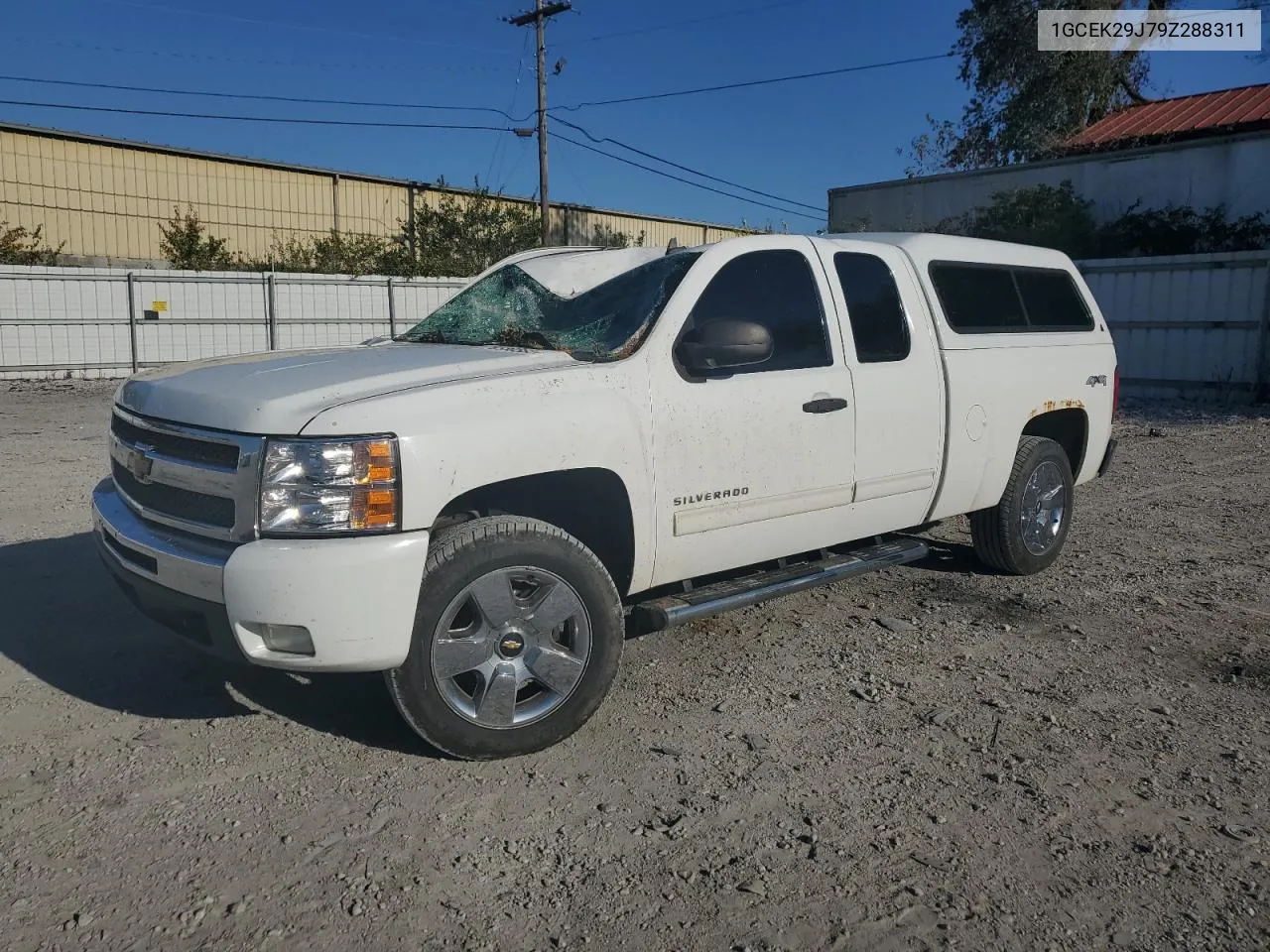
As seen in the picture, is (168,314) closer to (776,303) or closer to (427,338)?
(427,338)

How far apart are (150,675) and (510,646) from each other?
5.93 feet

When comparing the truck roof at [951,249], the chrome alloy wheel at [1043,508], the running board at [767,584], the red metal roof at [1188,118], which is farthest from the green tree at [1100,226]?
the running board at [767,584]

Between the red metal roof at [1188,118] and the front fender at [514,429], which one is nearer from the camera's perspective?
the front fender at [514,429]

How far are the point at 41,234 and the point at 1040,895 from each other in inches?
1200

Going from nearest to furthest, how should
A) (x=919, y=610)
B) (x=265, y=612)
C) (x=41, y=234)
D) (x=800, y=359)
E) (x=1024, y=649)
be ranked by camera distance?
1. (x=265, y=612)
2. (x=800, y=359)
3. (x=1024, y=649)
4. (x=919, y=610)
5. (x=41, y=234)

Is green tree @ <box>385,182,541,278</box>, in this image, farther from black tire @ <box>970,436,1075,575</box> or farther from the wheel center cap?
the wheel center cap

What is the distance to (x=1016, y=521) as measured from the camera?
19.8ft

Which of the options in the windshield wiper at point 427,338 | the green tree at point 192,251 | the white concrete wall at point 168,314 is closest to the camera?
the windshield wiper at point 427,338

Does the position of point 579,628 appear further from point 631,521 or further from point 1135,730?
point 1135,730

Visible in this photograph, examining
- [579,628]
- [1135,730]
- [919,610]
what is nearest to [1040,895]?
[1135,730]

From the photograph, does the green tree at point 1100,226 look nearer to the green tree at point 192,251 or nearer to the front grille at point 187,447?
the green tree at point 192,251

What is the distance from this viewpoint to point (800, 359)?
15.3 ft

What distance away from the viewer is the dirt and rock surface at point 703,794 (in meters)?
2.83

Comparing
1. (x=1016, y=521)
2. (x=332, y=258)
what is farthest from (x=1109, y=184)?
(x=332, y=258)
